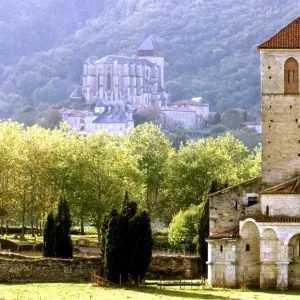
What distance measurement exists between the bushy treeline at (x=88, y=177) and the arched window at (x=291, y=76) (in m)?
15.1

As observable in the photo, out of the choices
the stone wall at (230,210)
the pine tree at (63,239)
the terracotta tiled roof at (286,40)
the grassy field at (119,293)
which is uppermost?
the terracotta tiled roof at (286,40)

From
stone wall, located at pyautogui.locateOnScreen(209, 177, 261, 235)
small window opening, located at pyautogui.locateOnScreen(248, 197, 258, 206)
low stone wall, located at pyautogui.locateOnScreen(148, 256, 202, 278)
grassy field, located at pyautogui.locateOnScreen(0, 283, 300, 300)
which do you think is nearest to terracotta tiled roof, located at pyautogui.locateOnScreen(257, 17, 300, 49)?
stone wall, located at pyautogui.locateOnScreen(209, 177, 261, 235)

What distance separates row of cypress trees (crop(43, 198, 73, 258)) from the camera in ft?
225

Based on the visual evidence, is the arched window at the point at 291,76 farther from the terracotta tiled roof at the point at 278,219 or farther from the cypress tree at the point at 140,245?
the cypress tree at the point at 140,245

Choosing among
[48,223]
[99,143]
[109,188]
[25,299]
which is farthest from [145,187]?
[25,299]

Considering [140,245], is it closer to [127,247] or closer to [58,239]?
[127,247]

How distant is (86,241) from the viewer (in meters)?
83.5

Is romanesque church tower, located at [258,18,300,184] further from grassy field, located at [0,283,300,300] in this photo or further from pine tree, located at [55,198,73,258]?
pine tree, located at [55,198,73,258]

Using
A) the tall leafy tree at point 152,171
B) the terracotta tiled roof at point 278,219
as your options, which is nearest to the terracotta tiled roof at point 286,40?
the terracotta tiled roof at point 278,219

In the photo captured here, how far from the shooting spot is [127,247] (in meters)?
63.2

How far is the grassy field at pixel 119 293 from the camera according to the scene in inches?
2219

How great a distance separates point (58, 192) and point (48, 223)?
1599 centimetres

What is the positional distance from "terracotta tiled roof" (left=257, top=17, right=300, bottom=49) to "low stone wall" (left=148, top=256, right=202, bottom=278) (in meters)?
13.3

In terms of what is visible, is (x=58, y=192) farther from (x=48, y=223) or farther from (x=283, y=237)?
(x=283, y=237)
